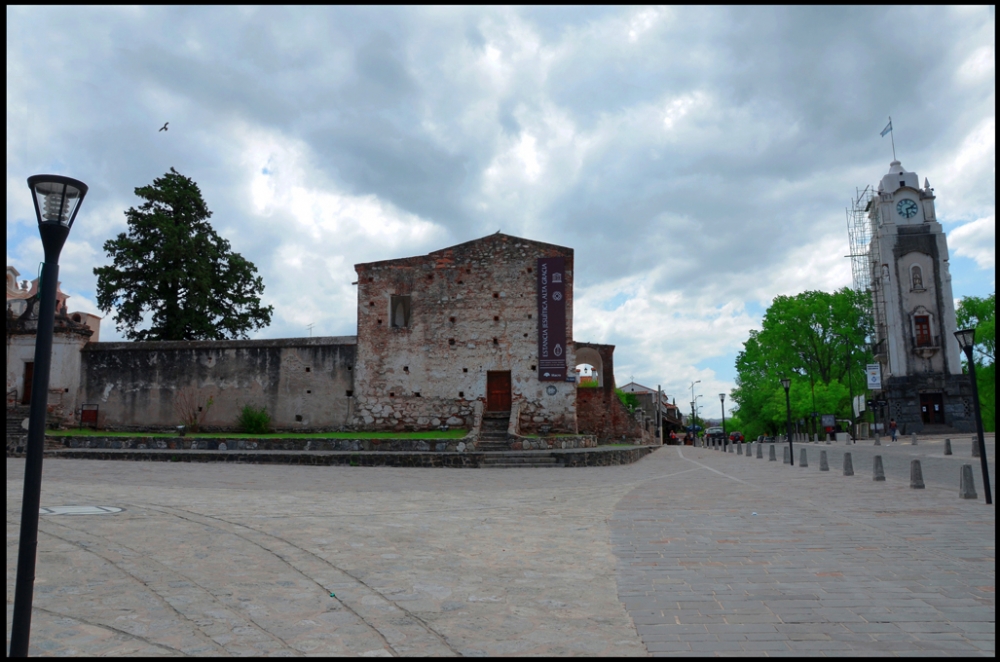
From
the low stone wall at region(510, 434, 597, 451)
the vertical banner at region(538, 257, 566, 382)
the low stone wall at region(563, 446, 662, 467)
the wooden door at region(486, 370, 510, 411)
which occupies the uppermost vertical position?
the vertical banner at region(538, 257, 566, 382)

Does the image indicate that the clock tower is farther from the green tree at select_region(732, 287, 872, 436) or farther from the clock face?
the green tree at select_region(732, 287, 872, 436)

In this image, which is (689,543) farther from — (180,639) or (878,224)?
(878,224)

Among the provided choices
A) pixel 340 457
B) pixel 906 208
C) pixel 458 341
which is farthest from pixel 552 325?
pixel 906 208

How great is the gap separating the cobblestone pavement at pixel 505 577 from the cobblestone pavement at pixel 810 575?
2 cm

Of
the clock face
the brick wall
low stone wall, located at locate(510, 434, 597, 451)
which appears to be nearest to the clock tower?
the clock face

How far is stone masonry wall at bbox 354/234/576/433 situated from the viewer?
27469 mm

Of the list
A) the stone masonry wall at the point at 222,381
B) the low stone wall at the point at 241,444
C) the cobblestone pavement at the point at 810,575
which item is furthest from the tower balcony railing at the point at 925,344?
the cobblestone pavement at the point at 810,575

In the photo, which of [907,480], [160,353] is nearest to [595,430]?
[907,480]

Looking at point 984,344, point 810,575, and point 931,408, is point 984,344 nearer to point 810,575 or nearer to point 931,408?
point 931,408

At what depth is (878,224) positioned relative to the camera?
51.3 meters

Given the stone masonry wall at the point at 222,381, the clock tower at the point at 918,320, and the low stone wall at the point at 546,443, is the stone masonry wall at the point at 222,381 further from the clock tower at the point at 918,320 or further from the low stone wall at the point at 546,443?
the clock tower at the point at 918,320

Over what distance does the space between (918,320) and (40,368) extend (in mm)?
55059

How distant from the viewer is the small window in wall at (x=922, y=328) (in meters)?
47.0

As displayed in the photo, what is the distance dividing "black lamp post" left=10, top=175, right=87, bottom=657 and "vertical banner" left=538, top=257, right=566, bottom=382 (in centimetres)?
2363
